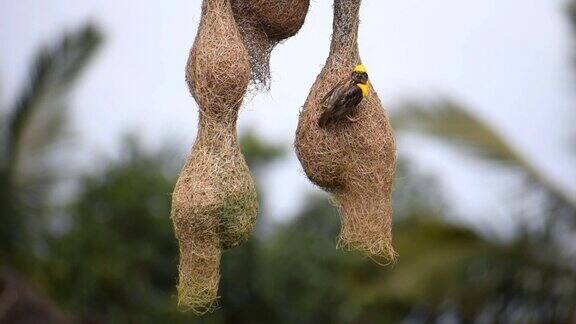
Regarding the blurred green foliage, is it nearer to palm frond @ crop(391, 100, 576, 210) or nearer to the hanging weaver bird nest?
palm frond @ crop(391, 100, 576, 210)

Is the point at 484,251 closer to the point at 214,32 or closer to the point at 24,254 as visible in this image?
the point at 24,254

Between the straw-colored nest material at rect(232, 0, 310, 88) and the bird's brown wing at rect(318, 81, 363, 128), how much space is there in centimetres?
39

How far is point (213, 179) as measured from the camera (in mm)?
5402

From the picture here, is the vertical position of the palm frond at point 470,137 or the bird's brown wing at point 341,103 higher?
the bird's brown wing at point 341,103

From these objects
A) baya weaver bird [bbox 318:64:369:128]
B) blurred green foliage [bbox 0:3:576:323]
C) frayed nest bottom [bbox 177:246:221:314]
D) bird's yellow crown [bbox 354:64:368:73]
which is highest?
bird's yellow crown [bbox 354:64:368:73]

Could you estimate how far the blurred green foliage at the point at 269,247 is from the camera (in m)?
14.2

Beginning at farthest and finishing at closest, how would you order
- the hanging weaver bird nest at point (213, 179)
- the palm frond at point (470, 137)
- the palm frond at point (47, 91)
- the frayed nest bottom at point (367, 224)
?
the palm frond at point (47, 91) → the palm frond at point (470, 137) → the frayed nest bottom at point (367, 224) → the hanging weaver bird nest at point (213, 179)

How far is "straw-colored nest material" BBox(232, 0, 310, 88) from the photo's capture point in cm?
573

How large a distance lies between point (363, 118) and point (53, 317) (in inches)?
296

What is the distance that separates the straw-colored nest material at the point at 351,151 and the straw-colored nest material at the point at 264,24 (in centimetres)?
18

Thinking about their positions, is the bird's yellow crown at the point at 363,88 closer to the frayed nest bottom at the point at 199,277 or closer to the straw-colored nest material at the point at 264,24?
the straw-colored nest material at the point at 264,24

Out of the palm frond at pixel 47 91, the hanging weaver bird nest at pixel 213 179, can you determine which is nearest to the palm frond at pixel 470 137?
the palm frond at pixel 47 91

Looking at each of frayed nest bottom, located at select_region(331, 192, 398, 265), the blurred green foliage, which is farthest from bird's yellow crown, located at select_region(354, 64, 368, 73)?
the blurred green foliage

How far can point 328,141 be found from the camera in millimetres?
5617
